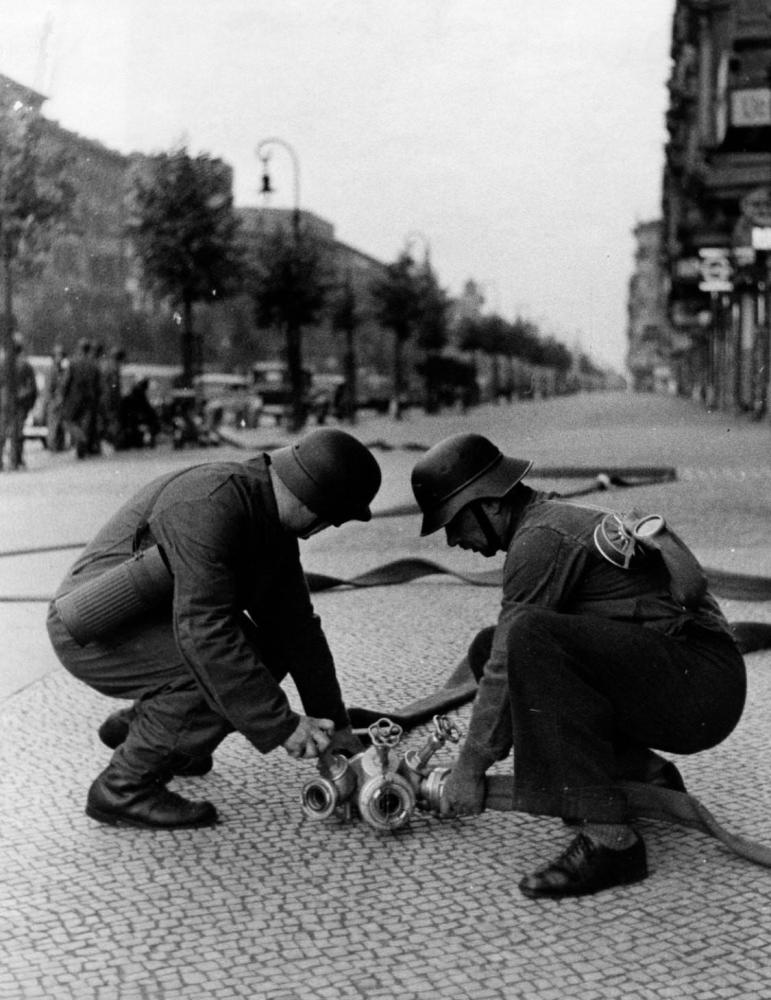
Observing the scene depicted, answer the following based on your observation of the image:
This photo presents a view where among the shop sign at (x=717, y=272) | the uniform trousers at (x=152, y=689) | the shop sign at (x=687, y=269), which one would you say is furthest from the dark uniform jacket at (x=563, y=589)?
the shop sign at (x=687, y=269)

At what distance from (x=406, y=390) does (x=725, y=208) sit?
A: 18553 millimetres

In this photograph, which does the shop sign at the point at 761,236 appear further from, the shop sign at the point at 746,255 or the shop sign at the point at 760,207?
the shop sign at the point at 746,255

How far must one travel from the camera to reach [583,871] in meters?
3.73

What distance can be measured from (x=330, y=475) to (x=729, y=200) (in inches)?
1724

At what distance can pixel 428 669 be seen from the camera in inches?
257

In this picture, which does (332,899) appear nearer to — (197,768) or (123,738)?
(197,768)

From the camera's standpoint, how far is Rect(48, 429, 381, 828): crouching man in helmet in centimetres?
395

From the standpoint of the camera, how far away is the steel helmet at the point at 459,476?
3768mm

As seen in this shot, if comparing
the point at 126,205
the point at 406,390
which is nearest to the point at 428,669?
the point at 126,205

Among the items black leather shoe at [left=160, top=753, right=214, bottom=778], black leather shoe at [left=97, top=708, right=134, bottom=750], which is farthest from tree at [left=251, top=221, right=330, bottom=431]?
black leather shoe at [left=160, top=753, right=214, bottom=778]

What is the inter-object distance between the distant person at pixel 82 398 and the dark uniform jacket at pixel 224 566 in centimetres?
2022

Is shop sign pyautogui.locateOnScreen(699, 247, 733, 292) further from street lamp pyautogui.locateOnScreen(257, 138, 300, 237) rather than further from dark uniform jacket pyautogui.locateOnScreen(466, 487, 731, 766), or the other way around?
dark uniform jacket pyautogui.locateOnScreen(466, 487, 731, 766)

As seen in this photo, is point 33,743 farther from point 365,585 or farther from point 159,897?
point 365,585

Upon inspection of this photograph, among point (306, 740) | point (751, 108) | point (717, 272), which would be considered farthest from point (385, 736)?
point (717, 272)
